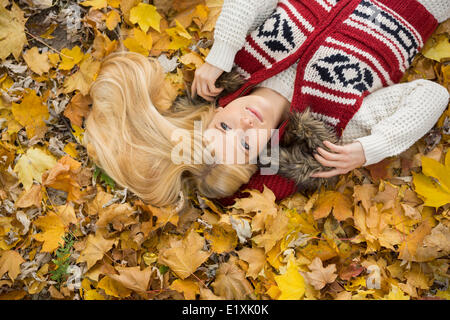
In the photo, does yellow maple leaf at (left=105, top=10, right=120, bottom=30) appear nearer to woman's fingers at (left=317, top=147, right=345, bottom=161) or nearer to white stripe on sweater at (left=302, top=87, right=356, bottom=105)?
white stripe on sweater at (left=302, top=87, right=356, bottom=105)

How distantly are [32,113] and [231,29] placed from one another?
4.18 ft

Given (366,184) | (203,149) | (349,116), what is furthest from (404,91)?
(203,149)

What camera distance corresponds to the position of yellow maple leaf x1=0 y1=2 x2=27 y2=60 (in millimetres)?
2367

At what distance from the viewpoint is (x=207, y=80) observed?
2.41 meters

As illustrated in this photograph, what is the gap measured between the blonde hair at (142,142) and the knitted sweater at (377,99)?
1.43 ft

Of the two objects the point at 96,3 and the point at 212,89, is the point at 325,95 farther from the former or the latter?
the point at 96,3

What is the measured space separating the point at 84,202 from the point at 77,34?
1.04m

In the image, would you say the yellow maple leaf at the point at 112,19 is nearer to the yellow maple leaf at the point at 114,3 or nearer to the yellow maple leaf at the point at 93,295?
the yellow maple leaf at the point at 114,3

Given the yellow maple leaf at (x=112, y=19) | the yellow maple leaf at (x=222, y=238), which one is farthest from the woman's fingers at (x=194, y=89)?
the yellow maple leaf at (x=222, y=238)

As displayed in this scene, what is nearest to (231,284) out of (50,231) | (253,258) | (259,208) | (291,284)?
(253,258)

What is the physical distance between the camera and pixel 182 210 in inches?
91.9

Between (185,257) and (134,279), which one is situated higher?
(185,257)

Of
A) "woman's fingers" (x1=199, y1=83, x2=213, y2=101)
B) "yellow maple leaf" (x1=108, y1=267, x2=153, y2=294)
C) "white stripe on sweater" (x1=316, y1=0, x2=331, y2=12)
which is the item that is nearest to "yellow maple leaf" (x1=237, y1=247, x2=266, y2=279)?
"yellow maple leaf" (x1=108, y1=267, x2=153, y2=294)

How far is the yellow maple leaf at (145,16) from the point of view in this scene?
2.51 meters
